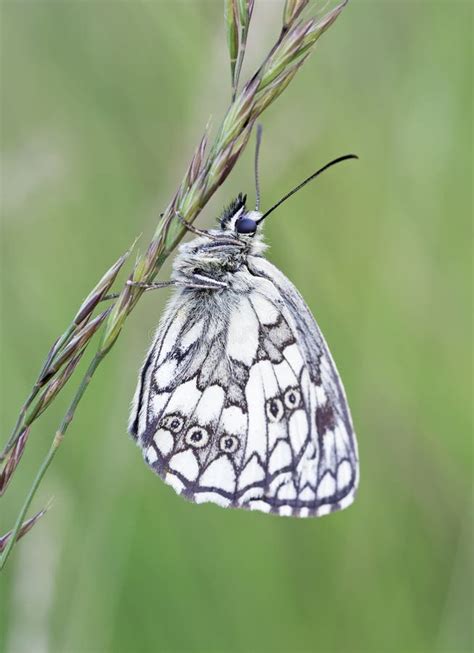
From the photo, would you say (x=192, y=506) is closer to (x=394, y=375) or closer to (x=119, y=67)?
(x=394, y=375)

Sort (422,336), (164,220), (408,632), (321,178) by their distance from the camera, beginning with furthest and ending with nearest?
(321,178) → (422,336) → (408,632) → (164,220)

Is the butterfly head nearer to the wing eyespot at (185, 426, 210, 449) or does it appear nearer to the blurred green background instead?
the blurred green background

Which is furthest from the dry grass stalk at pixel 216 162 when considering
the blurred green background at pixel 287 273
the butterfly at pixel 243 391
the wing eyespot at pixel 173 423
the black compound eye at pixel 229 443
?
the blurred green background at pixel 287 273

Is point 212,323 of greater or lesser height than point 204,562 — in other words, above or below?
above

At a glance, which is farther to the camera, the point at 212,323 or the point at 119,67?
the point at 119,67

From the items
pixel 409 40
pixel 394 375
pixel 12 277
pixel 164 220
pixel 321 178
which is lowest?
pixel 164 220

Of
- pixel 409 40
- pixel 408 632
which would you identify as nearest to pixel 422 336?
pixel 408 632

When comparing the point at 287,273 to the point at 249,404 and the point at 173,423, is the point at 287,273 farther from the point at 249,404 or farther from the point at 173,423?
the point at 173,423
